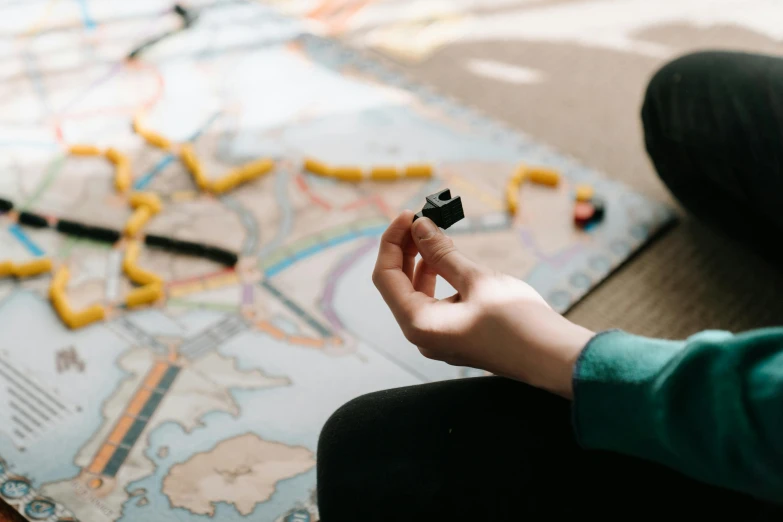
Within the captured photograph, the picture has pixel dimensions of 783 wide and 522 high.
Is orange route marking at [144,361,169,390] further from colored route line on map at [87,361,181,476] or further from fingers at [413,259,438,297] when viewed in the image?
fingers at [413,259,438,297]

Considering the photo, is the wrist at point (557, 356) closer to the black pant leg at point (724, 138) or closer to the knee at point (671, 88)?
the black pant leg at point (724, 138)

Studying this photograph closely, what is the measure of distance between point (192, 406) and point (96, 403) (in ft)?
0.45

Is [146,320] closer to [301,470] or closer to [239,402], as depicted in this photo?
[239,402]

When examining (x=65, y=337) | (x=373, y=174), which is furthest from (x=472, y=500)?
(x=373, y=174)

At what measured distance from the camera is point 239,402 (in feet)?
3.66

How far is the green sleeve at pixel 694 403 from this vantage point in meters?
0.55

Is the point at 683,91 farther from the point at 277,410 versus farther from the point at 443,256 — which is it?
the point at 277,410

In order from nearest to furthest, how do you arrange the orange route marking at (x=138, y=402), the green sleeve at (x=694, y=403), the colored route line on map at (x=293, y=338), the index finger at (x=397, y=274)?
the green sleeve at (x=694, y=403)
the index finger at (x=397, y=274)
the orange route marking at (x=138, y=402)
the colored route line on map at (x=293, y=338)

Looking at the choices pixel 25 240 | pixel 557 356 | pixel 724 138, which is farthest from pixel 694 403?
pixel 25 240

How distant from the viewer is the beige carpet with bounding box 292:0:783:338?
1300 millimetres

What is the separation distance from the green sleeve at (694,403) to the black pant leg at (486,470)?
7cm

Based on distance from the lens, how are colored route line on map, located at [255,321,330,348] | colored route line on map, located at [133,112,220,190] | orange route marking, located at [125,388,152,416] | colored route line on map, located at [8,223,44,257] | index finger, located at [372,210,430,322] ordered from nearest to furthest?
1. index finger, located at [372,210,430,322]
2. orange route marking, located at [125,388,152,416]
3. colored route line on map, located at [255,321,330,348]
4. colored route line on map, located at [8,223,44,257]
5. colored route line on map, located at [133,112,220,190]

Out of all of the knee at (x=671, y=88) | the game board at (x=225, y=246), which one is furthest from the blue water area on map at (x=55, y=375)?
the knee at (x=671, y=88)

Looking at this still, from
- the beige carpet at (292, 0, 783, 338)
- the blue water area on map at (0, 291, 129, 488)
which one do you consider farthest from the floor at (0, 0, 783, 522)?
the blue water area on map at (0, 291, 129, 488)
